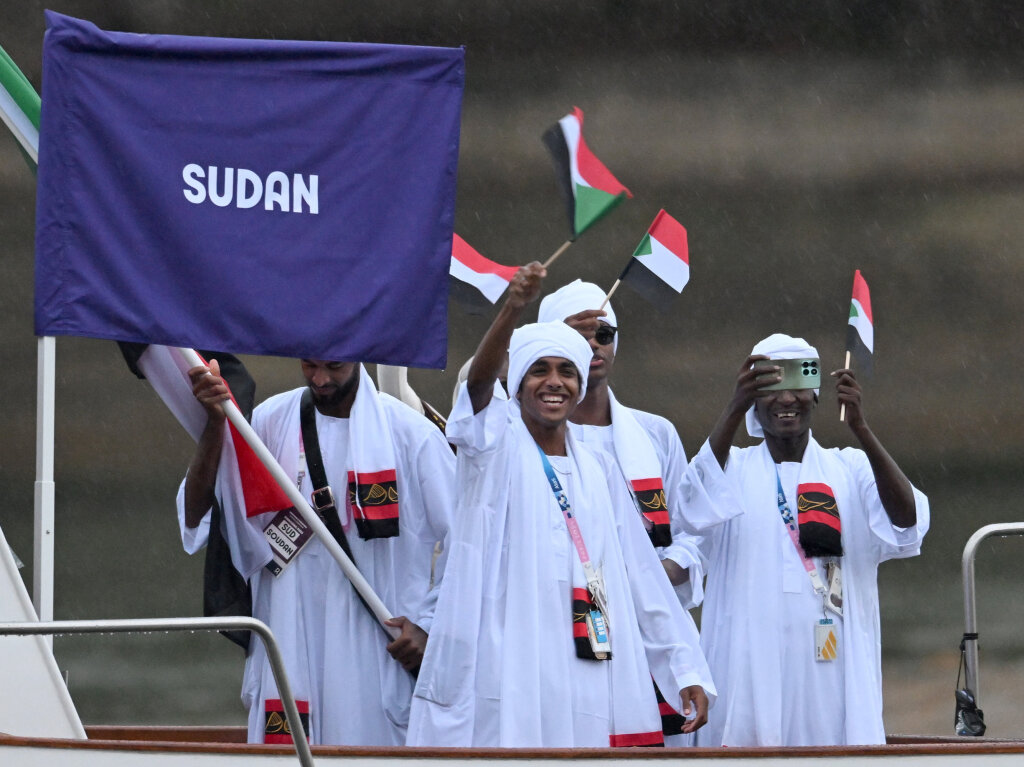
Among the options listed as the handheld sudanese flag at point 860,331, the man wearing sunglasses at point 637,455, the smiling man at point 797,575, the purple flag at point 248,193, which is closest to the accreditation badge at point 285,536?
the purple flag at point 248,193

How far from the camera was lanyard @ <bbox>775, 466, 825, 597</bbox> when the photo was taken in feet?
20.6

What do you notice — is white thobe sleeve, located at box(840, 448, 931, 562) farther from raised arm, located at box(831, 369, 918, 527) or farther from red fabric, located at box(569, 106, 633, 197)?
red fabric, located at box(569, 106, 633, 197)

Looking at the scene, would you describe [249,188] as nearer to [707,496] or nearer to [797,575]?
[707,496]

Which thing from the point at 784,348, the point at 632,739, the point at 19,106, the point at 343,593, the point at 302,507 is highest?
the point at 19,106

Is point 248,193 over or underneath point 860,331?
over

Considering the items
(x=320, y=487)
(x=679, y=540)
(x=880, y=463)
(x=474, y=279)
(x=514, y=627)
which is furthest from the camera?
(x=474, y=279)

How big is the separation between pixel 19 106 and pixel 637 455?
251 centimetres

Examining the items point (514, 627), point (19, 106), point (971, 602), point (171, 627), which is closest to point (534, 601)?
point (514, 627)

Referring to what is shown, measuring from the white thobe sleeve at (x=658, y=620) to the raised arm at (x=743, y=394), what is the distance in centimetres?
66

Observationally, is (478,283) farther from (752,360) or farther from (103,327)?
(103,327)

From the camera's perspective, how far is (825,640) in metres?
6.27

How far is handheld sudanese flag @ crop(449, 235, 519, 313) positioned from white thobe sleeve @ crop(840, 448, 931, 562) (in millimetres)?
1519

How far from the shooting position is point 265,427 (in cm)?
602

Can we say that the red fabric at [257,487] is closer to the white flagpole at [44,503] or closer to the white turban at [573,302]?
the white flagpole at [44,503]
